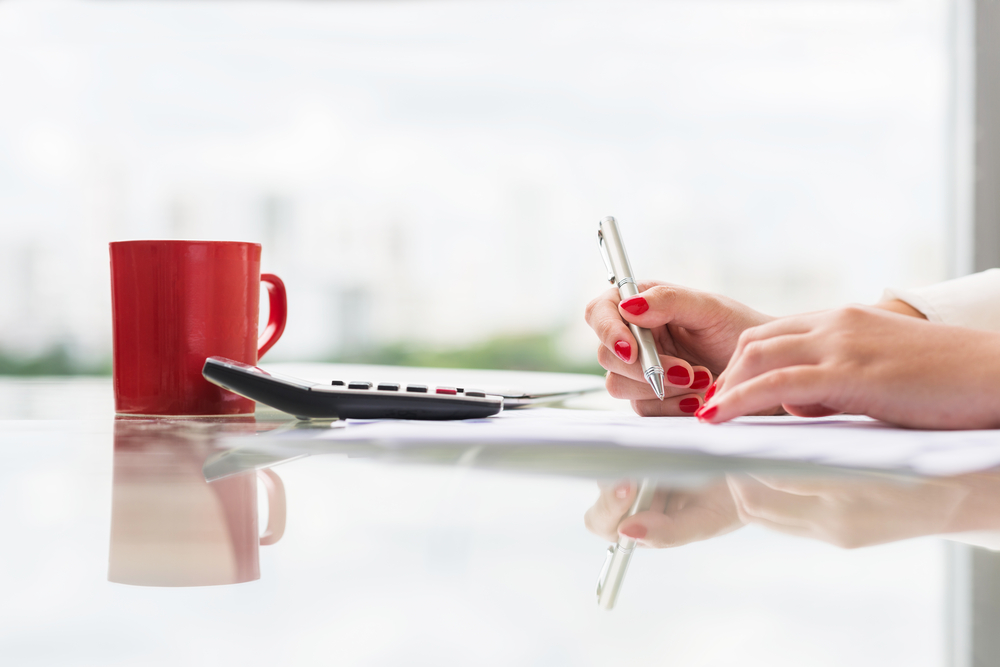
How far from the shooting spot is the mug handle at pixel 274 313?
71 centimetres

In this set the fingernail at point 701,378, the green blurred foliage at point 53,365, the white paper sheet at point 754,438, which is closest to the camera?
the white paper sheet at point 754,438

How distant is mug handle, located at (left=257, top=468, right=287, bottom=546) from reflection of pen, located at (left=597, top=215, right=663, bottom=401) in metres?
0.38

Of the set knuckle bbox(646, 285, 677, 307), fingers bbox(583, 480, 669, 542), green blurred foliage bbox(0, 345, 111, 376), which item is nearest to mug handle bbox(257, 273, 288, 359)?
knuckle bbox(646, 285, 677, 307)

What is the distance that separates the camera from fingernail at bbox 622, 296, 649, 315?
642mm

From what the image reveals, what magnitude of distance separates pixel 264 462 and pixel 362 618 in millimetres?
212

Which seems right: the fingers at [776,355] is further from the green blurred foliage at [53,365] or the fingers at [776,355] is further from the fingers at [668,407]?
the green blurred foliage at [53,365]

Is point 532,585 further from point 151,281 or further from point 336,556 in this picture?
point 151,281

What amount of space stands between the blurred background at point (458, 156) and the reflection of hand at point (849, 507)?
15.2 ft

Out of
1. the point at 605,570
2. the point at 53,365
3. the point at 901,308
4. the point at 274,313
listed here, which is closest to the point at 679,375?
the point at 901,308

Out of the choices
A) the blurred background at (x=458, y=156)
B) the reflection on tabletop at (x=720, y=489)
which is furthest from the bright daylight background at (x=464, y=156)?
the reflection on tabletop at (x=720, y=489)

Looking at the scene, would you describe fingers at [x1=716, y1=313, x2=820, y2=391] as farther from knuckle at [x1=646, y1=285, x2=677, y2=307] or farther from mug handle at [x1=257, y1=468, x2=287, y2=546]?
mug handle at [x1=257, y1=468, x2=287, y2=546]

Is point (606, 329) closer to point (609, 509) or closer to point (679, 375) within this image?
point (679, 375)

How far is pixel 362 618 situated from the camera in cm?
15

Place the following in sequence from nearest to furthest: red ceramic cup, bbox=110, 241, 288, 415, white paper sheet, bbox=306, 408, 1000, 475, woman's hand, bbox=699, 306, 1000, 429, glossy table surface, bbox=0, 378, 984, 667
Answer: glossy table surface, bbox=0, 378, 984, 667 < white paper sheet, bbox=306, 408, 1000, 475 < woman's hand, bbox=699, 306, 1000, 429 < red ceramic cup, bbox=110, 241, 288, 415
